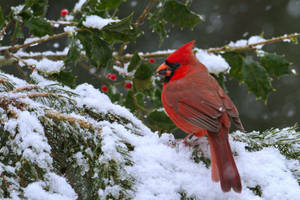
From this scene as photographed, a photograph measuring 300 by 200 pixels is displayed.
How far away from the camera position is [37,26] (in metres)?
1.77

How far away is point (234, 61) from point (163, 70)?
39cm

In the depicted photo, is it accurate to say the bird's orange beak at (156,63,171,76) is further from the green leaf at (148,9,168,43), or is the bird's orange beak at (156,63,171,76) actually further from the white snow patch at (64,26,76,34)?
the white snow patch at (64,26,76,34)

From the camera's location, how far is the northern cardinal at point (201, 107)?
1253 millimetres

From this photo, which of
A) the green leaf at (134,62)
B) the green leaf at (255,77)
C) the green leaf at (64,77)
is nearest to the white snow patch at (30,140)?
the green leaf at (64,77)

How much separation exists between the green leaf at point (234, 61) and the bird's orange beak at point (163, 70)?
32 centimetres

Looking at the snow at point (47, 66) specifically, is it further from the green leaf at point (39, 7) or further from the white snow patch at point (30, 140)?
the white snow patch at point (30, 140)

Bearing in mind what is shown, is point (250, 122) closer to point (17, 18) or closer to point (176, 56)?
point (176, 56)

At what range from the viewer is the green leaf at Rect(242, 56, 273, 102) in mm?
2072

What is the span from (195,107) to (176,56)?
16.7 inches

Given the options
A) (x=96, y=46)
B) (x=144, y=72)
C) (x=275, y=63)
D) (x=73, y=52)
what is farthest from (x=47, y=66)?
(x=275, y=63)

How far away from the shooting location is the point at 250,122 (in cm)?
500

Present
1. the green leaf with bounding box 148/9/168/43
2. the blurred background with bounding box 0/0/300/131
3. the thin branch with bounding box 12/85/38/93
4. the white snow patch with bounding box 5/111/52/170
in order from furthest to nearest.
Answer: the blurred background with bounding box 0/0/300/131 < the green leaf with bounding box 148/9/168/43 < the thin branch with bounding box 12/85/38/93 < the white snow patch with bounding box 5/111/52/170

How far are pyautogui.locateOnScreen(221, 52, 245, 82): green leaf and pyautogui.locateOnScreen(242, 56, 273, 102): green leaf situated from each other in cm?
3

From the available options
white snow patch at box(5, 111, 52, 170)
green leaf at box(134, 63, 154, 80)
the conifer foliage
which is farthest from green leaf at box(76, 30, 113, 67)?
white snow patch at box(5, 111, 52, 170)
